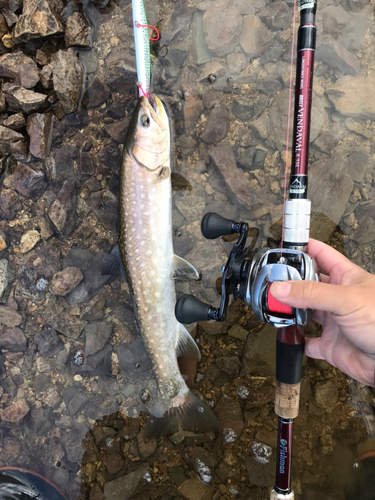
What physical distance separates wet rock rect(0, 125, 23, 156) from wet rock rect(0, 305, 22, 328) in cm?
110

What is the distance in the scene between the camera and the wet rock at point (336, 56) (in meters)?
2.11

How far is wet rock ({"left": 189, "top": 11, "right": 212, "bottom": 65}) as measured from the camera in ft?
7.30

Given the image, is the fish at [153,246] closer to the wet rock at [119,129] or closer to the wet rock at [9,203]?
the wet rock at [119,129]

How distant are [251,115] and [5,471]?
117 inches

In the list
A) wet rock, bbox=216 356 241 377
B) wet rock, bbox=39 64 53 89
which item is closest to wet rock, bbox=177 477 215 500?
wet rock, bbox=216 356 241 377

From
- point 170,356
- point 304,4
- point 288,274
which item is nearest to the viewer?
point 288,274

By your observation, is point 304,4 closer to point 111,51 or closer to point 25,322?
point 111,51

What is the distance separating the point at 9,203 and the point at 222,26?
184 centimetres

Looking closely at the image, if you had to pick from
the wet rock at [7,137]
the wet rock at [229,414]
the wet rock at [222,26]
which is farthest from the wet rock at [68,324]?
the wet rock at [222,26]

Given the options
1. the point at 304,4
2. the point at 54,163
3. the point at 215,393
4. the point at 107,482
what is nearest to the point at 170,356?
the point at 215,393

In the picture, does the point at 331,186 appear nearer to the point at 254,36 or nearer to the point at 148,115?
the point at 254,36

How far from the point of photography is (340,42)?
2.13m

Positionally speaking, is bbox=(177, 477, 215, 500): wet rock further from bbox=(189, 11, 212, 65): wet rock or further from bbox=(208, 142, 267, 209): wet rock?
bbox=(189, 11, 212, 65): wet rock

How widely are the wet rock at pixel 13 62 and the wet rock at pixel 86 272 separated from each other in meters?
1.25
